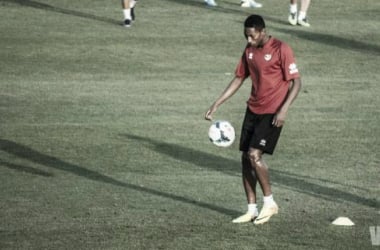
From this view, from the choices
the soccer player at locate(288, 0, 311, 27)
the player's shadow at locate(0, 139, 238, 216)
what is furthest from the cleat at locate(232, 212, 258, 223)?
the soccer player at locate(288, 0, 311, 27)

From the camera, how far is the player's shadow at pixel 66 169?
48.3ft

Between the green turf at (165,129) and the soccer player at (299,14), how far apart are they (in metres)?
0.43

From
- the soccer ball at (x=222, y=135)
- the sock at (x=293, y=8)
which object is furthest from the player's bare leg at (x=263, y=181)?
the sock at (x=293, y=8)

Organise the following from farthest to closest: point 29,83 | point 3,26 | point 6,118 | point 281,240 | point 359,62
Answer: point 3,26 < point 359,62 < point 29,83 < point 6,118 < point 281,240

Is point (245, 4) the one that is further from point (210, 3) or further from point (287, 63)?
point (287, 63)

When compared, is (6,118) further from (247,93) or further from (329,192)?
(329,192)

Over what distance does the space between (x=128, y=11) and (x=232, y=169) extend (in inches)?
537

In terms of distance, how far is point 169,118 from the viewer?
20953 millimetres

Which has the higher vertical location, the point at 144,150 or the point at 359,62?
the point at 144,150

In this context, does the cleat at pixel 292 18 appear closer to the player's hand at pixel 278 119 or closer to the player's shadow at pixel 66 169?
the player's shadow at pixel 66 169

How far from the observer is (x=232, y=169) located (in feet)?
55.6

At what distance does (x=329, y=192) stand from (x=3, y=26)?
1664 centimetres

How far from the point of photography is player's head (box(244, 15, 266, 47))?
13.2 meters

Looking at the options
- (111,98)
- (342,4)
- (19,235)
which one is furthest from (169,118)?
(342,4)
